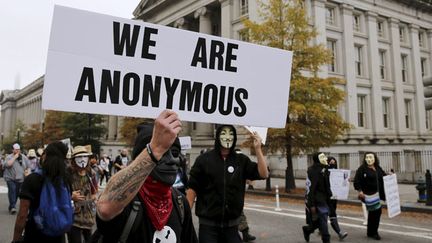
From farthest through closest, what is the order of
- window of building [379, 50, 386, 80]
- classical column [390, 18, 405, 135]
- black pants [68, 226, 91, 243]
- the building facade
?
window of building [379, 50, 386, 80] → classical column [390, 18, 405, 135] → the building facade → black pants [68, 226, 91, 243]

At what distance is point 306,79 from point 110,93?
56.8ft

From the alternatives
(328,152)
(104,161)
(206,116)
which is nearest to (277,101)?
(206,116)

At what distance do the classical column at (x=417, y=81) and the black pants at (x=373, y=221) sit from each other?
34448 mm

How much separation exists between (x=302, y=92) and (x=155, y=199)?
56.6ft

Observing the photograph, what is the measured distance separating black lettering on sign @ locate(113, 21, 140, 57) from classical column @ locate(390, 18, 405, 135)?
1535 inches

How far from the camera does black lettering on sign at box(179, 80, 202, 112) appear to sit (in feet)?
9.09

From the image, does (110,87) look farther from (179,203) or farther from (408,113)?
(408,113)

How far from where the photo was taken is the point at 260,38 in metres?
19.7

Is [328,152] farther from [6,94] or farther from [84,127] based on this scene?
[6,94]

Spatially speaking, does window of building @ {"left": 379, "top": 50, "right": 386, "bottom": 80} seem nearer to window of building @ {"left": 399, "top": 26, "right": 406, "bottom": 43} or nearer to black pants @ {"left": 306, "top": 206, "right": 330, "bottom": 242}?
window of building @ {"left": 399, "top": 26, "right": 406, "bottom": 43}

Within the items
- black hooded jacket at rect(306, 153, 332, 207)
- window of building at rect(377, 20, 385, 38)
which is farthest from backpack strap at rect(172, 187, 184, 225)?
window of building at rect(377, 20, 385, 38)

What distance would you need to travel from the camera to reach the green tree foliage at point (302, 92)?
18.7m

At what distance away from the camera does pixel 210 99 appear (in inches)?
115

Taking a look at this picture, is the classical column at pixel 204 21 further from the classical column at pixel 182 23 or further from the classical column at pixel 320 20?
the classical column at pixel 320 20
